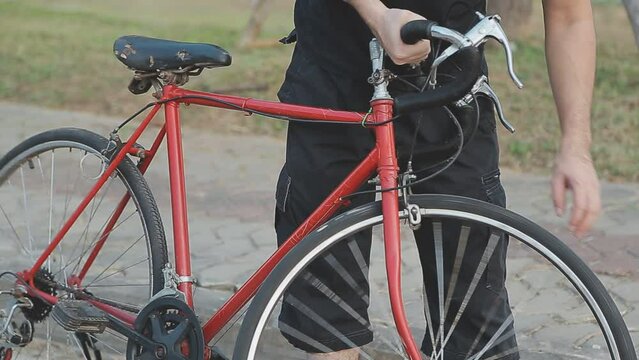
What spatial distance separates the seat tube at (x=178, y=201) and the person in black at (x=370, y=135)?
0.26 meters

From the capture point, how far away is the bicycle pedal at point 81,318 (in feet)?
9.96

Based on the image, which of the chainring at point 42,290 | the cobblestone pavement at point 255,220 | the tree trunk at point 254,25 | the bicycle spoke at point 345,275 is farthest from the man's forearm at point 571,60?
Answer: the tree trunk at point 254,25

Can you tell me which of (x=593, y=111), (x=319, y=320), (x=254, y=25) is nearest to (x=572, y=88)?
(x=319, y=320)

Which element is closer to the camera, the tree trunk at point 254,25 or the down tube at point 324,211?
the down tube at point 324,211

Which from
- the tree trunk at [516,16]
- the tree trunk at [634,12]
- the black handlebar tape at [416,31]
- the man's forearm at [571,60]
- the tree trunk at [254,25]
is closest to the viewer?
the black handlebar tape at [416,31]

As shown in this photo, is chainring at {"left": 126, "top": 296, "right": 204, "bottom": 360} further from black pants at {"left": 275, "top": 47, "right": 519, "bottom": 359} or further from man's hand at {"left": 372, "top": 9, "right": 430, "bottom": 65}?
man's hand at {"left": 372, "top": 9, "right": 430, "bottom": 65}

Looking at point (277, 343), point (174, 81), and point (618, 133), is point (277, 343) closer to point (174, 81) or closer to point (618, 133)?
point (174, 81)

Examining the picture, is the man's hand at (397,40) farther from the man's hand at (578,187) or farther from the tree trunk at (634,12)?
the tree trunk at (634,12)

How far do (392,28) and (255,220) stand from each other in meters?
3.30

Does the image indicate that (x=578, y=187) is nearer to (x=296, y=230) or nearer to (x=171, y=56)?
(x=296, y=230)

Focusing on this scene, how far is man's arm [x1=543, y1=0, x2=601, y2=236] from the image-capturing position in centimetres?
251

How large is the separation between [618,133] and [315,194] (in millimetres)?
4969

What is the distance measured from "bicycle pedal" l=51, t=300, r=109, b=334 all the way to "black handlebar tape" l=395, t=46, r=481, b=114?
3.52ft

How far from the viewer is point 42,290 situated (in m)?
3.29
